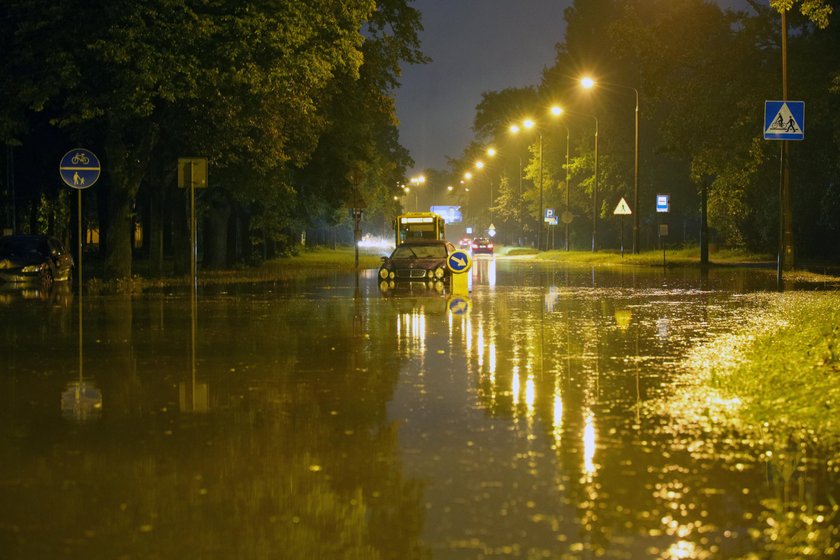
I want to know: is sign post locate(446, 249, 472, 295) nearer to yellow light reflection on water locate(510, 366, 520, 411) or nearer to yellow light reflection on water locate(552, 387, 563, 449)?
yellow light reflection on water locate(510, 366, 520, 411)

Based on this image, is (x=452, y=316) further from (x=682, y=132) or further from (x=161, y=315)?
(x=682, y=132)

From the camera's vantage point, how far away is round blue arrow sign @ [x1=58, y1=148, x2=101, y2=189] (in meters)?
25.2

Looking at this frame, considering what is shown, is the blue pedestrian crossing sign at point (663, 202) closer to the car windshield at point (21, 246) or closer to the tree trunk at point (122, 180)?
the tree trunk at point (122, 180)

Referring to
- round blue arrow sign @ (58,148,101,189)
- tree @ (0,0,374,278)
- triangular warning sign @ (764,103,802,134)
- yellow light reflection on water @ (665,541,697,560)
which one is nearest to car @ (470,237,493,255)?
tree @ (0,0,374,278)

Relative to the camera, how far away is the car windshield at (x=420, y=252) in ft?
127

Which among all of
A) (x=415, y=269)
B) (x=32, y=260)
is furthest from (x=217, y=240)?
(x=415, y=269)

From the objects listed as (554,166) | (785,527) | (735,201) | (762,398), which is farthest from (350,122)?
(554,166)

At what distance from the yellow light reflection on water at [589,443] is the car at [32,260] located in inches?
1152

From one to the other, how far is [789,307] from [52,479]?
18372 millimetres

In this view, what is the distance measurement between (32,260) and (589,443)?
32.7m

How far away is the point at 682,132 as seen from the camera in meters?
50.2

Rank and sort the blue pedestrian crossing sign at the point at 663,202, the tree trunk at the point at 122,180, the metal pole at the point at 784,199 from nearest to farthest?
1. the metal pole at the point at 784,199
2. the tree trunk at the point at 122,180
3. the blue pedestrian crossing sign at the point at 663,202

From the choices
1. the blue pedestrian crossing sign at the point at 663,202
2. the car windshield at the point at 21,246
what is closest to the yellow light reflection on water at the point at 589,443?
the car windshield at the point at 21,246

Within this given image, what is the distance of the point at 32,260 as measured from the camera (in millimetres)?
38562
